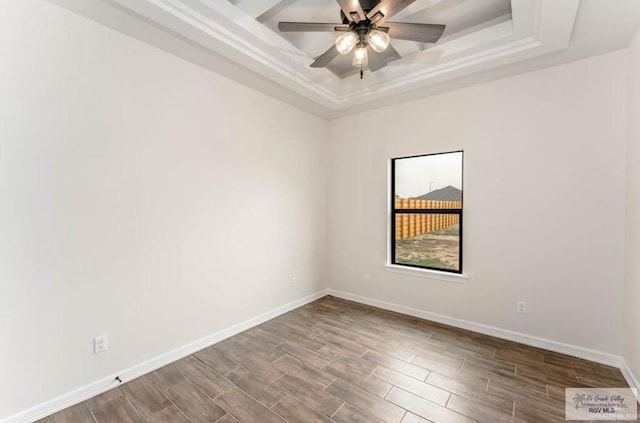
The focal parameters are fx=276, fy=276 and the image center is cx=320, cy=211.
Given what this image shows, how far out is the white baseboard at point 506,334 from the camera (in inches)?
96.6

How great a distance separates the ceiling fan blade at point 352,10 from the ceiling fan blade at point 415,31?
0.22 meters

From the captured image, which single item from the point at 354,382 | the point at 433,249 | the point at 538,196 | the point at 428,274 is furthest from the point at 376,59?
the point at 354,382

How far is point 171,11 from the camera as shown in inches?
78.7

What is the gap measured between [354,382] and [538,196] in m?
2.49

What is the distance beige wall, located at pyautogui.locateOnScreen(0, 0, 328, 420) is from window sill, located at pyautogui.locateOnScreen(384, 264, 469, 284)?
174 cm

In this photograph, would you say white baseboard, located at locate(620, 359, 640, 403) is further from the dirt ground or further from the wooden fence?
the wooden fence

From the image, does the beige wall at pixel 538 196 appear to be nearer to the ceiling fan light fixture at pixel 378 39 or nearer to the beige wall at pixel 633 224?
the beige wall at pixel 633 224

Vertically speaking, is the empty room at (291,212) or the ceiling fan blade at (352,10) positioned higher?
the ceiling fan blade at (352,10)

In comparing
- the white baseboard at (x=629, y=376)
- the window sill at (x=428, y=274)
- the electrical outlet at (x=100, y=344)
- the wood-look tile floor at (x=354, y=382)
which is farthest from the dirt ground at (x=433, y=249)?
the electrical outlet at (x=100, y=344)

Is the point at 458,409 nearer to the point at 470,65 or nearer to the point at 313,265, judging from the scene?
the point at 313,265

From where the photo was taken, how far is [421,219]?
363 cm

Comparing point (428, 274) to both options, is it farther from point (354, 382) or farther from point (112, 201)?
point (112, 201)

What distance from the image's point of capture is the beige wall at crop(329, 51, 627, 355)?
2449 mm

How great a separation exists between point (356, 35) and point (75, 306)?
113 inches
